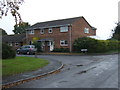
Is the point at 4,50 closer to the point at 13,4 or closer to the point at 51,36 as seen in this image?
the point at 13,4

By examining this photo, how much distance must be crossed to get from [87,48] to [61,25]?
8.46 m

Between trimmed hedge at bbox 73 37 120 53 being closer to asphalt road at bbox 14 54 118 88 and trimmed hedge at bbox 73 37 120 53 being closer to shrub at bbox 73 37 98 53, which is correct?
shrub at bbox 73 37 98 53

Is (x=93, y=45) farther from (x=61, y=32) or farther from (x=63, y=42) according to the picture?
(x=61, y=32)

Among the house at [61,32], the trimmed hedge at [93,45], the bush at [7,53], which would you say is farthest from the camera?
the house at [61,32]

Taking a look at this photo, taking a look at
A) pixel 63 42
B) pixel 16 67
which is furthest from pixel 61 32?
pixel 16 67

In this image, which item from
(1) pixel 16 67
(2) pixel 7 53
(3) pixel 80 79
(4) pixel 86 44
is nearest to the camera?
(3) pixel 80 79

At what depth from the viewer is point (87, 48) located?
1308 inches

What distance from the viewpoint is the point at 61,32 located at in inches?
1526

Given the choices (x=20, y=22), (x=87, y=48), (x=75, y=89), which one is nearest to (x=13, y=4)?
(x=20, y=22)

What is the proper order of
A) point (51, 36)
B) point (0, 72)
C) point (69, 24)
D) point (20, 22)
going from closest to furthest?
point (20, 22), point (0, 72), point (69, 24), point (51, 36)

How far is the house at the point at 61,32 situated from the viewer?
3744cm

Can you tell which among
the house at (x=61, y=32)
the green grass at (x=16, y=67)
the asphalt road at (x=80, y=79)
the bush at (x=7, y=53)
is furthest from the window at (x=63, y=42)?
the asphalt road at (x=80, y=79)

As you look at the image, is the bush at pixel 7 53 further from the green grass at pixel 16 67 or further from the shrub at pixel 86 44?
the shrub at pixel 86 44

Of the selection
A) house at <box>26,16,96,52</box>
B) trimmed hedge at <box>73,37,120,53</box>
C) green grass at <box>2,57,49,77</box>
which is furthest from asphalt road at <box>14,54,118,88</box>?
house at <box>26,16,96,52</box>
